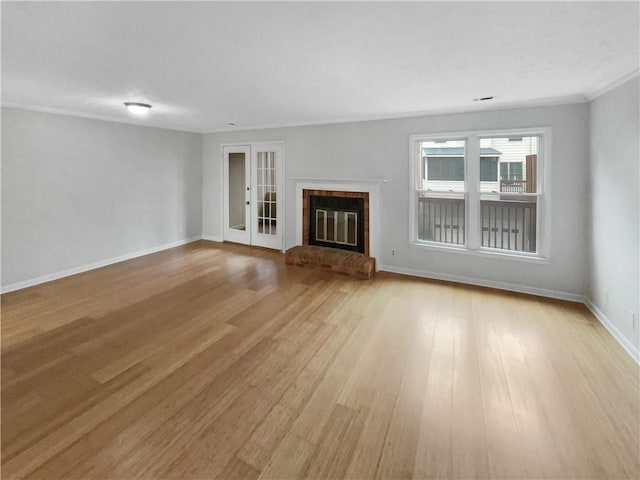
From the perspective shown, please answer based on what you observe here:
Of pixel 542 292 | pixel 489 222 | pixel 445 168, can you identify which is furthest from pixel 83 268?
pixel 542 292

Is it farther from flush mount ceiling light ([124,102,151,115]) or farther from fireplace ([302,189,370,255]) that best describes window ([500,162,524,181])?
flush mount ceiling light ([124,102,151,115])

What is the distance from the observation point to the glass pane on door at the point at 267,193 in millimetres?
6156

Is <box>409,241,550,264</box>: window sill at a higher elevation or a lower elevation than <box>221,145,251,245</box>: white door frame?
lower

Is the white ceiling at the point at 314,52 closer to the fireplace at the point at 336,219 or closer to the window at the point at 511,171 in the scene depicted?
the window at the point at 511,171

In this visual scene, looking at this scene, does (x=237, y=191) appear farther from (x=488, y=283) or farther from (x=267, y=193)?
(x=488, y=283)

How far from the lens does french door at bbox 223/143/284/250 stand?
6109mm

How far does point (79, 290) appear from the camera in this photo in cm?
421

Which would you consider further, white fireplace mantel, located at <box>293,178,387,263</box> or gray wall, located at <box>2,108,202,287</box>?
white fireplace mantel, located at <box>293,178,387,263</box>

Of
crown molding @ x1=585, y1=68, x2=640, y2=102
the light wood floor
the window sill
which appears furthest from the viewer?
the window sill

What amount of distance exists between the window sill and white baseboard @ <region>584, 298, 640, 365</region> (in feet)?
2.15

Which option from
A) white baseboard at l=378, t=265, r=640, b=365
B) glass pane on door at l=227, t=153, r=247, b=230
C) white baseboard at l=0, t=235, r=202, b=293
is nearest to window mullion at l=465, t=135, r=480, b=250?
white baseboard at l=378, t=265, r=640, b=365

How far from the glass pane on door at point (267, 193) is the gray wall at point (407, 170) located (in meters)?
0.36

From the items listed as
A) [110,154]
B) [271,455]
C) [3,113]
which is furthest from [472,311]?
[3,113]

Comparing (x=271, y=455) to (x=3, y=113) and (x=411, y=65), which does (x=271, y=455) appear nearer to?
(x=411, y=65)
